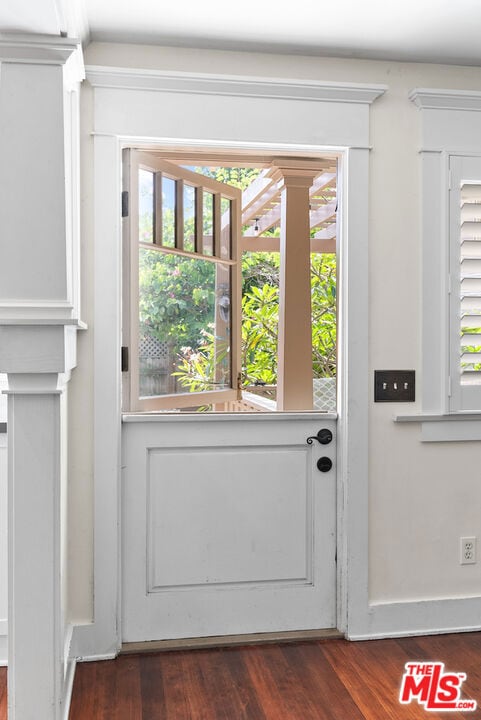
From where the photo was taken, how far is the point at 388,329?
3139 millimetres

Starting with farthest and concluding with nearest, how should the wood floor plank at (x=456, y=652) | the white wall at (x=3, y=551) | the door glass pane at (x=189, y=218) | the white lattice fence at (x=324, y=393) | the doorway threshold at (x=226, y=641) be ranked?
the white lattice fence at (x=324, y=393) < the door glass pane at (x=189, y=218) < the doorway threshold at (x=226, y=641) < the white wall at (x=3, y=551) < the wood floor plank at (x=456, y=652)

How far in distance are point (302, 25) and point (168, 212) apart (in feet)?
3.08

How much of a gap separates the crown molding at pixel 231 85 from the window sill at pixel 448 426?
1397 millimetres

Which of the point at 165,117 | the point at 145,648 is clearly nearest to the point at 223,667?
the point at 145,648

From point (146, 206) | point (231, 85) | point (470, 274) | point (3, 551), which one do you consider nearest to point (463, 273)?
point (470, 274)

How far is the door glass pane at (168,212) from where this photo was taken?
3.13 meters

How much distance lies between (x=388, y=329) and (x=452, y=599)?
125cm

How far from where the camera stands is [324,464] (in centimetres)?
316

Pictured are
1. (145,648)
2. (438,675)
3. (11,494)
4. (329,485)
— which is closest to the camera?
(11,494)

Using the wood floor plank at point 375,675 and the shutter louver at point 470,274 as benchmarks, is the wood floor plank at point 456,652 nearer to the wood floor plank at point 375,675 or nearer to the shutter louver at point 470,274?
the wood floor plank at point 375,675

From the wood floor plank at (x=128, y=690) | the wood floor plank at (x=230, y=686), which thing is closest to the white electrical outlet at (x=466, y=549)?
the wood floor plank at (x=230, y=686)

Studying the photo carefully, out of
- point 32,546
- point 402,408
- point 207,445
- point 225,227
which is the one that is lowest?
point 32,546

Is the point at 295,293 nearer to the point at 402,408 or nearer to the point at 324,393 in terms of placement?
the point at 324,393

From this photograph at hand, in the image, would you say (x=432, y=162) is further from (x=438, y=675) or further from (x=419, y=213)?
(x=438, y=675)
